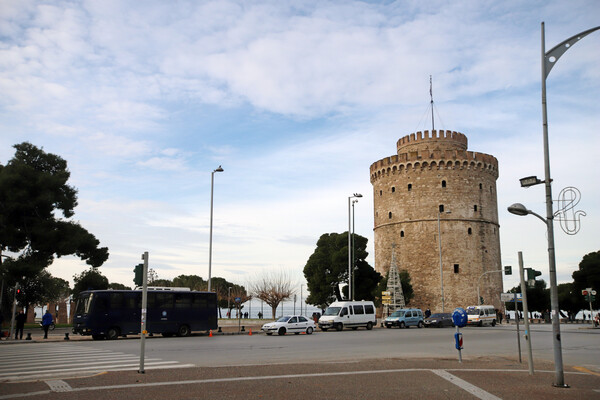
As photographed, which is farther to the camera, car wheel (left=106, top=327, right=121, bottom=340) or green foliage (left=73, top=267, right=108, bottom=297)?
green foliage (left=73, top=267, right=108, bottom=297)

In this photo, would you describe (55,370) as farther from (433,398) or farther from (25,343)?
(25,343)

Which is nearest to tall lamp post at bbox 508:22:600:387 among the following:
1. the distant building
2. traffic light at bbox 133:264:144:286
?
traffic light at bbox 133:264:144:286

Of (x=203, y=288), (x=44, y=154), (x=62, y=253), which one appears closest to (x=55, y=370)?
(x=62, y=253)

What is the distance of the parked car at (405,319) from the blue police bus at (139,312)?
50.7 ft

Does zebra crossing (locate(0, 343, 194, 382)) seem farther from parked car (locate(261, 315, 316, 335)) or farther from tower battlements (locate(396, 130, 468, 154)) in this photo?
tower battlements (locate(396, 130, 468, 154))

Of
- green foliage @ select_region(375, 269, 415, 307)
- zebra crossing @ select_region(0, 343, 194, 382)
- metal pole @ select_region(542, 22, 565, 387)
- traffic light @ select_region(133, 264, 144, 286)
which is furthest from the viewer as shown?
green foliage @ select_region(375, 269, 415, 307)

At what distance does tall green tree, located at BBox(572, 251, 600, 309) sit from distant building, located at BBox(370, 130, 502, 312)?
1865 centimetres

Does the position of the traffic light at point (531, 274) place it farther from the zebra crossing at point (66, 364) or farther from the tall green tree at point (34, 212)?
the tall green tree at point (34, 212)

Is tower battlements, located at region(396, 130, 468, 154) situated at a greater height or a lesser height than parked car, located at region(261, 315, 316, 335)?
greater

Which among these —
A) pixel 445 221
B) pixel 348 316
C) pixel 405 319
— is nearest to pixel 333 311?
pixel 348 316

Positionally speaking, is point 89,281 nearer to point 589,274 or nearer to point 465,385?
point 465,385

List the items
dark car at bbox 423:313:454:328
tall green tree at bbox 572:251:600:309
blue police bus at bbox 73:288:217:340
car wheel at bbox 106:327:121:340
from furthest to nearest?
tall green tree at bbox 572:251:600:309
dark car at bbox 423:313:454:328
car wheel at bbox 106:327:121:340
blue police bus at bbox 73:288:217:340

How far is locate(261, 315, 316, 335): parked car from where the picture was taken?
29.7m

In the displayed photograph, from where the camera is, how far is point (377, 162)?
64125mm
